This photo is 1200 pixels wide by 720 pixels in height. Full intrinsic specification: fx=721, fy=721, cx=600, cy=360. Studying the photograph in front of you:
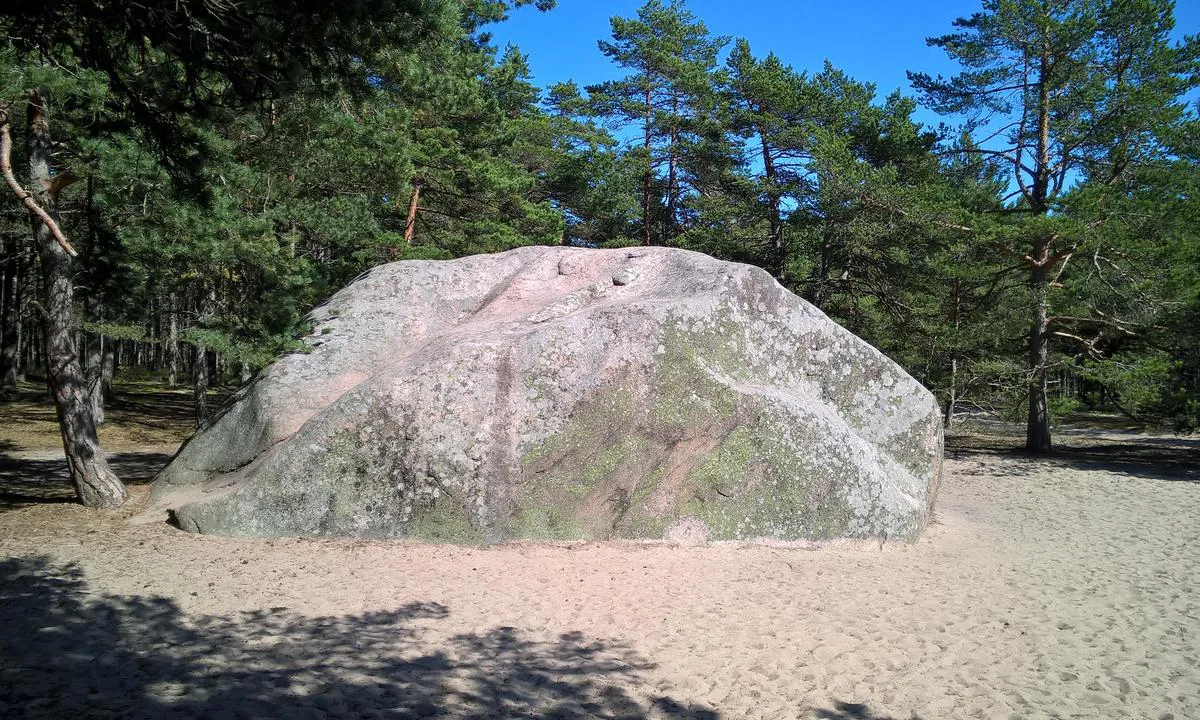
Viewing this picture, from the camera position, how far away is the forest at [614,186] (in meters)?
6.13

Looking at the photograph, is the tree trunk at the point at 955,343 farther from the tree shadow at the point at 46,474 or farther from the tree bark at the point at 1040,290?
the tree shadow at the point at 46,474

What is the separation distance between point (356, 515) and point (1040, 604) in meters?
6.30

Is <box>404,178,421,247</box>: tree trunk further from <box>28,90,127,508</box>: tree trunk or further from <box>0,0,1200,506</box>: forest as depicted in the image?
<box>28,90,127,508</box>: tree trunk

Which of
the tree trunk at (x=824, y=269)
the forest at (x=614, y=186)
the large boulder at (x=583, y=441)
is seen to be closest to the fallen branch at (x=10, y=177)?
the forest at (x=614, y=186)

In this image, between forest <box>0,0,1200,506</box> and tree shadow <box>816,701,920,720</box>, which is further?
forest <box>0,0,1200,506</box>

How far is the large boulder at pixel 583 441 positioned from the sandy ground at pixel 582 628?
0.32 m

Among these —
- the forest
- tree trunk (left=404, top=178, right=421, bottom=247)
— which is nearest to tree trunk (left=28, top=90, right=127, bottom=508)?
the forest

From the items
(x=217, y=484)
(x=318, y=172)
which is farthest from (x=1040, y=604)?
(x=318, y=172)

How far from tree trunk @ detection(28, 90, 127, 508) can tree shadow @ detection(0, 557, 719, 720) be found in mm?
3041

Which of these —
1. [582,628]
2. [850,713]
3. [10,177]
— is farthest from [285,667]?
[10,177]

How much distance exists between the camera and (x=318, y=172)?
12078mm

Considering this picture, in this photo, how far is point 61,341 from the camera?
8.14 metres

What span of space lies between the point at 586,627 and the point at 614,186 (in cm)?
1620

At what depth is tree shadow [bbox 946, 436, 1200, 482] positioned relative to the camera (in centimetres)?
1462
